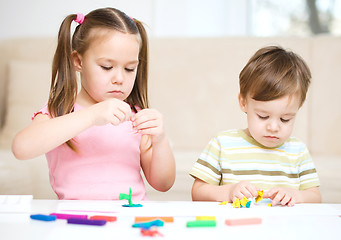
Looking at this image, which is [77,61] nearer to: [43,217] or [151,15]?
[43,217]

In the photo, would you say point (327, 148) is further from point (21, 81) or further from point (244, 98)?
point (21, 81)

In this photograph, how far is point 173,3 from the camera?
345cm

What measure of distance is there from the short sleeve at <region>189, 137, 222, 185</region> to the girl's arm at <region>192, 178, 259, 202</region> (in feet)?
0.07

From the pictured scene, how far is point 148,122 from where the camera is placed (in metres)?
1.04

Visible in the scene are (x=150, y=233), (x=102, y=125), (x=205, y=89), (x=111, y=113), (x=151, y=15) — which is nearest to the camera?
(x=150, y=233)

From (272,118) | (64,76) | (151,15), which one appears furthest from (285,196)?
(151,15)

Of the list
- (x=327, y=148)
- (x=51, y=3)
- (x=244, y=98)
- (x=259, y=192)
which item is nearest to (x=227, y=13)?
(x=51, y=3)

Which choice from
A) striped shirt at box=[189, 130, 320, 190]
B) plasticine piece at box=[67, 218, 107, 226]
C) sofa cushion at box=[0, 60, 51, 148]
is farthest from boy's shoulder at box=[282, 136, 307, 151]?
sofa cushion at box=[0, 60, 51, 148]

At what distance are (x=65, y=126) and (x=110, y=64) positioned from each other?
207mm

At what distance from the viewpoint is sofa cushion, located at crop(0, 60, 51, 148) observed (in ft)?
7.82

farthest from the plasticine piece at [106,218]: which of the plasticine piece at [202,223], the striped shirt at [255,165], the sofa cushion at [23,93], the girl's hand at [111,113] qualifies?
the sofa cushion at [23,93]

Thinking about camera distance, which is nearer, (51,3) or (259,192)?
(259,192)

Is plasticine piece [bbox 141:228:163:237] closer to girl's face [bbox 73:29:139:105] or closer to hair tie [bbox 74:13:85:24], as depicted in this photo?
girl's face [bbox 73:29:139:105]

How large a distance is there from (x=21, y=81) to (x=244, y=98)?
157cm
